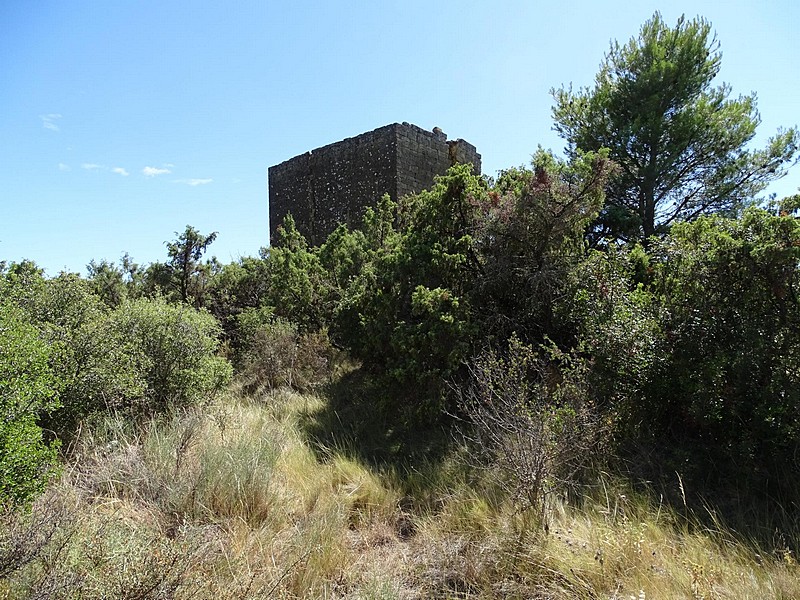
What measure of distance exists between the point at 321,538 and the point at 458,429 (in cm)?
175

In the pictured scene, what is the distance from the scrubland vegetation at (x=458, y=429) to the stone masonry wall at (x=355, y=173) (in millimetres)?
6869

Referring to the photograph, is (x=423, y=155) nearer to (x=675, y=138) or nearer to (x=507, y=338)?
(x=675, y=138)

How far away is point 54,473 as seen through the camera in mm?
3035

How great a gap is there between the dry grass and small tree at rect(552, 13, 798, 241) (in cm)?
782

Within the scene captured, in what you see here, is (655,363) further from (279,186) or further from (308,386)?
(279,186)

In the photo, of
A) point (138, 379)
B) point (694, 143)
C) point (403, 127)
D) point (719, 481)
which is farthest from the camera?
point (403, 127)

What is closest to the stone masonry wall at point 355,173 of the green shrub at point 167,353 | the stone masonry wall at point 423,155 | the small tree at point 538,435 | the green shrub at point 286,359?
the stone masonry wall at point 423,155

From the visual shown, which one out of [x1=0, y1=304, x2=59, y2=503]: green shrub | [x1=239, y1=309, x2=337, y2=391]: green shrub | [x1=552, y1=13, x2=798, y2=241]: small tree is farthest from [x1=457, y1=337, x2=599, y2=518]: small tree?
[x1=552, y1=13, x2=798, y2=241]: small tree

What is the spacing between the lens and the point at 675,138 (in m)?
9.56

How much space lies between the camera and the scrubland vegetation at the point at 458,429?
8.70 ft

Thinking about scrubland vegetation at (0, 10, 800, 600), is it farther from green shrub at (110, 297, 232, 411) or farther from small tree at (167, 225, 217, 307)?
small tree at (167, 225, 217, 307)

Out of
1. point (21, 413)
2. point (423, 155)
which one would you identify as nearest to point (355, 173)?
point (423, 155)

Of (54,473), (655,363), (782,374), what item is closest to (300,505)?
(54,473)

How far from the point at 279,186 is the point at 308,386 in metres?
10.6
